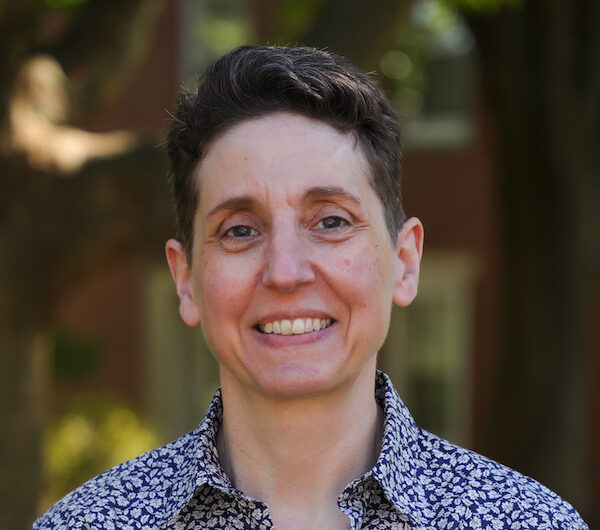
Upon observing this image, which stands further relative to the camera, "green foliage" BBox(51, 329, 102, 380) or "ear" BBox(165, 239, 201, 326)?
"green foliage" BBox(51, 329, 102, 380)

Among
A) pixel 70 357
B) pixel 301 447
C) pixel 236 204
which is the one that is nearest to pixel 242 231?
Answer: pixel 236 204

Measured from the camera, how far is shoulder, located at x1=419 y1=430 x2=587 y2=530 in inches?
81.0

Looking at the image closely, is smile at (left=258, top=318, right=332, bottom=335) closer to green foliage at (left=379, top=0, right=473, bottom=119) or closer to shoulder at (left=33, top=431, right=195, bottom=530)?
shoulder at (left=33, top=431, right=195, bottom=530)

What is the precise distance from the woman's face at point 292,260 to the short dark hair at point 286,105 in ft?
0.10

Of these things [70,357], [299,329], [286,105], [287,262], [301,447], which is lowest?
[301,447]

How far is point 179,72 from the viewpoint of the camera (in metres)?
12.6

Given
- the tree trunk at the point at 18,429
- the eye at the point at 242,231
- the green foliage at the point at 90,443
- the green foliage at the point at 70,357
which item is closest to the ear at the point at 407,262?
the eye at the point at 242,231

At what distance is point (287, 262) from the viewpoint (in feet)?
6.72

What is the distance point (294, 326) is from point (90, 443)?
23.5ft

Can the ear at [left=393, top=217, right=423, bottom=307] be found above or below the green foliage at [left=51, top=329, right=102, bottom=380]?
below

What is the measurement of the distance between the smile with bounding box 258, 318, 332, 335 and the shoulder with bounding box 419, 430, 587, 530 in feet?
1.21

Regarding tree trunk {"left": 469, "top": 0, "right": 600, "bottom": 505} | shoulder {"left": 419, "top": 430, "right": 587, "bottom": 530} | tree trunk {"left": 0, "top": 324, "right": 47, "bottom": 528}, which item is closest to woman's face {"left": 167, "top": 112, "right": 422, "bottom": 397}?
shoulder {"left": 419, "top": 430, "right": 587, "bottom": 530}

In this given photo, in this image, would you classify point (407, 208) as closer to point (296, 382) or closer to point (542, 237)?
point (542, 237)

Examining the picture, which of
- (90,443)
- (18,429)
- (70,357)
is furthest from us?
(70,357)
